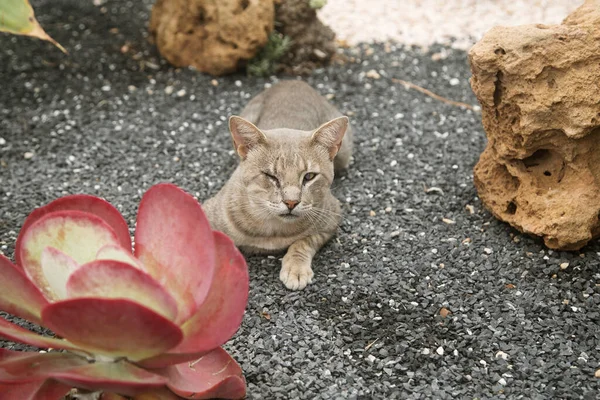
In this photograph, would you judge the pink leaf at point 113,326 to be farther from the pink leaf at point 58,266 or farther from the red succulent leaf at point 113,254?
the red succulent leaf at point 113,254

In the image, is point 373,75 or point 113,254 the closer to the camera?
point 113,254

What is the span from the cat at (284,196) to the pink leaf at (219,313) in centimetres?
122

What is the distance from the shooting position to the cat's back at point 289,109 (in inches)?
172

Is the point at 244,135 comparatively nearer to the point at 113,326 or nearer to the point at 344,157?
the point at 344,157

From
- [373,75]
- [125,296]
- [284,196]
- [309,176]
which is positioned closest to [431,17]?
[373,75]

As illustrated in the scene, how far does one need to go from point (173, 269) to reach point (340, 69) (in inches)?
153

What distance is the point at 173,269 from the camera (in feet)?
7.07

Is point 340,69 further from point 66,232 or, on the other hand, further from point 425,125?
point 66,232

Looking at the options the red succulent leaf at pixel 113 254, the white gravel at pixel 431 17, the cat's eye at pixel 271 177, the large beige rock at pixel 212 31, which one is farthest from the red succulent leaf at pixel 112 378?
the white gravel at pixel 431 17

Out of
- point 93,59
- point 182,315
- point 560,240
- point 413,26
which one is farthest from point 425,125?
point 182,315

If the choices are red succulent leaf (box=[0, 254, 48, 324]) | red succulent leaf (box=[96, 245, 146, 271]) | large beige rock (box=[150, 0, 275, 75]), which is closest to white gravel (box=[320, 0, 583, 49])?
large beige rock (box=[150, 0, 275, 75])

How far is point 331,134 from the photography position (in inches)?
141

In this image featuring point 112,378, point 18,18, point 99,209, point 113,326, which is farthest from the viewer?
point 18,18

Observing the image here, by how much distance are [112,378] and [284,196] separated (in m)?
1.63
